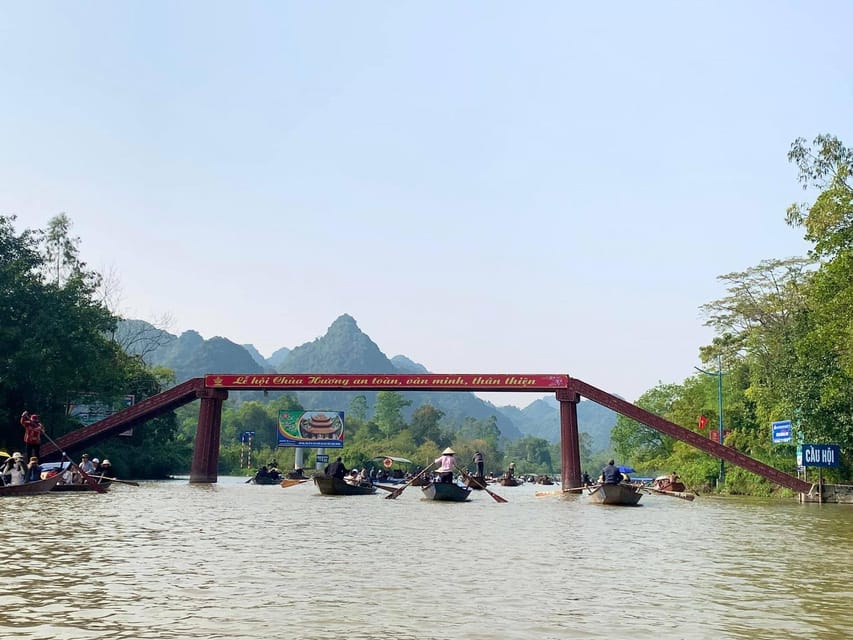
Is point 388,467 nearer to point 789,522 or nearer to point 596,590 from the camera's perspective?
point 789,522

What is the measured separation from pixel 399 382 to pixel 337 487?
1143cm

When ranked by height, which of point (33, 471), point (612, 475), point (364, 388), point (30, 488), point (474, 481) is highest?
point (364, 388)

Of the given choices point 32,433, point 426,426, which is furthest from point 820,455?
point 426,426

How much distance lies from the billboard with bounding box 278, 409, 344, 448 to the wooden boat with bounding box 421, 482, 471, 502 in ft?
120

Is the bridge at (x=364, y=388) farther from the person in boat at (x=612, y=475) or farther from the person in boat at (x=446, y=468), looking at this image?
the person in boat at (x=612, y=475)

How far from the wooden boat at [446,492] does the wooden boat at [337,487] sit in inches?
158

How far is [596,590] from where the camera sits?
37.2 ft

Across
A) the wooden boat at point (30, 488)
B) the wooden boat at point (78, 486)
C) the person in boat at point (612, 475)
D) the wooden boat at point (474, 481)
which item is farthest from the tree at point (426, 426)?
the wooden boat at point (30, 488)

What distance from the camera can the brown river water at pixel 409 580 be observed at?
8641 millimetres

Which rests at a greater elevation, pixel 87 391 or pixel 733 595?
pixel 87 391

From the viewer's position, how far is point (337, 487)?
3803 cm

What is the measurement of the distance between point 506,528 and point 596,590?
1047 centimetres

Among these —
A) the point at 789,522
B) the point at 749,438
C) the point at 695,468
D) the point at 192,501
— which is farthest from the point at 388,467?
the point at 789,522

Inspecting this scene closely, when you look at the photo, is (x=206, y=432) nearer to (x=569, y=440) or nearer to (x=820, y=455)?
(x=569, y=440)
